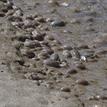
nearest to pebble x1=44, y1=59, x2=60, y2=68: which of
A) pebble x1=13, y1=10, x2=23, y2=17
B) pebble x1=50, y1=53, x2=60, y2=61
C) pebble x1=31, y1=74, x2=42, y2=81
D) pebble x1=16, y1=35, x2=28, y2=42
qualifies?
pebble x1=50, y1=53, x2=60, y2=61

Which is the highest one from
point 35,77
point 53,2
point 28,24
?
point 35,77

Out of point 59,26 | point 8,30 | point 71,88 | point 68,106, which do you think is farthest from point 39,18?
point 68,106

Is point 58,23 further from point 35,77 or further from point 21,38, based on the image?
point 35,77

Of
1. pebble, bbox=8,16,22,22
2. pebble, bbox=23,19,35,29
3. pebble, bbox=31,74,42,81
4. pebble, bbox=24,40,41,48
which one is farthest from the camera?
pebble, bbox=8,16,22,22

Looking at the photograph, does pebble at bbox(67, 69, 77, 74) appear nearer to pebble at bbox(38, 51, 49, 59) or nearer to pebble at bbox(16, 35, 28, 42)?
pebble at bbox(38, 51, 49, 59)

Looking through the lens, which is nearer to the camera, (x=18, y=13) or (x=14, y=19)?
(x=14, y=19)

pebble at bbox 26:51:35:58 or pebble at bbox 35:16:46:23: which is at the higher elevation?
pebble at bbox 26:51:35:58

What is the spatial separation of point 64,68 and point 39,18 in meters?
1.81

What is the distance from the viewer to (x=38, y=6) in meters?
8.06

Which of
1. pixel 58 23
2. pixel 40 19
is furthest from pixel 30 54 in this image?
pixel 40 19

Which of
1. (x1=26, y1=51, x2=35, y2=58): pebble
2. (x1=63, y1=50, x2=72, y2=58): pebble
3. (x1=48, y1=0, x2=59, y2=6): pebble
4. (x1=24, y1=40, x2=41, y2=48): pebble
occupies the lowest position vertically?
(x1=48, y1=0, x2=59, y2=6): pebble

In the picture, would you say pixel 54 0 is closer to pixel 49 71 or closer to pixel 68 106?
pixel 49 71

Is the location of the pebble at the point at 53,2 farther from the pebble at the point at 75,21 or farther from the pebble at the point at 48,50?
the pebble at the point at 48,50

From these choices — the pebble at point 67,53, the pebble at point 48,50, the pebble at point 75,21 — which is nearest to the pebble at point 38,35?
the pebble at point 48,50
